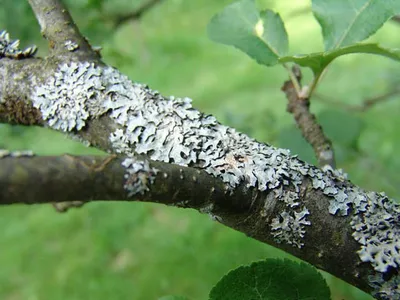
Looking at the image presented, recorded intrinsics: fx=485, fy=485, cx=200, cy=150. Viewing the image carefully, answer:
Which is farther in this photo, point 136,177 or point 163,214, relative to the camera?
point 163,214

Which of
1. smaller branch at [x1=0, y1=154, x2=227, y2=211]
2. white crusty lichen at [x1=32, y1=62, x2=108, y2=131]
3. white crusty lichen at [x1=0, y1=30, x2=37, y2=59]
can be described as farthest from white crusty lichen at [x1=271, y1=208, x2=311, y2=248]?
white crusty lichen at [x1=0, y1=30, x2=37, y2=59]

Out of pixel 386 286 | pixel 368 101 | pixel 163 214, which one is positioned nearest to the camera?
pixel 386 286

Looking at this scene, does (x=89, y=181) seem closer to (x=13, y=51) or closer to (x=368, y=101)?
(x=13, y=51)

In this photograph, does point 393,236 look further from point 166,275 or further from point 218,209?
point 166,275

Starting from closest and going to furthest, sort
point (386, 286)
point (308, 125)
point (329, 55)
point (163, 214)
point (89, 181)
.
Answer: point (89, 181) → point (386, 286) → point (329, 55) → point (308, 125) → point (163, 214)

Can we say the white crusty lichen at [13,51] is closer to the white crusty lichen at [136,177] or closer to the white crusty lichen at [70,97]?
the white crusty lichen at [70,97]

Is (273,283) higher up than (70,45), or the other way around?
(70,45)

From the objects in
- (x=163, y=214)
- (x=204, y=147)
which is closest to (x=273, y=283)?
(x=204, y=147)
